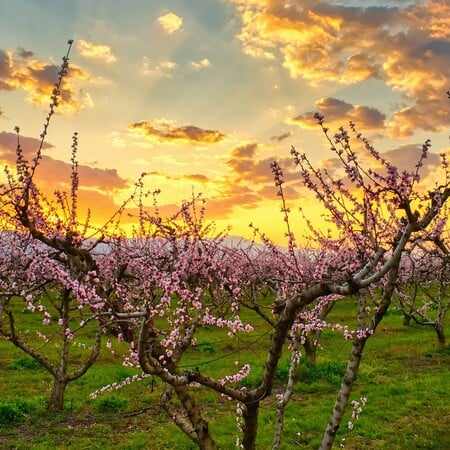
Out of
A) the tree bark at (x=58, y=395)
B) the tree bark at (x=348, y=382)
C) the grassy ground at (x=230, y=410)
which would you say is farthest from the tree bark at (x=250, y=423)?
the tree bark at (x=58, y=395)

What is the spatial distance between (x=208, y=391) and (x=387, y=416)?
20.5ft

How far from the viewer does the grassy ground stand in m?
12.8

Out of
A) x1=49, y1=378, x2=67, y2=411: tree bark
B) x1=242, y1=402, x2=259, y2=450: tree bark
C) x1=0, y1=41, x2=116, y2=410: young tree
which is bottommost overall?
x1=49, y1=378, x2=67, y2=411: tree bark

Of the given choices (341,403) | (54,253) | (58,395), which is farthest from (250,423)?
(58,395)

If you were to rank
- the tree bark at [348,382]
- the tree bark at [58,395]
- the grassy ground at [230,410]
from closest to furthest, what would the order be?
the tree bark at [348,382] < the grassy ground at [230,410] < the tree bark at [58,395]

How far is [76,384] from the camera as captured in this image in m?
18.4

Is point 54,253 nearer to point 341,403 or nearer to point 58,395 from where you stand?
point 341,403

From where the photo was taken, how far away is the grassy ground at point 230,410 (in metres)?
12.8

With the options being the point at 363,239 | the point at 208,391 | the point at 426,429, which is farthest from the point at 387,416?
the point at 363,239

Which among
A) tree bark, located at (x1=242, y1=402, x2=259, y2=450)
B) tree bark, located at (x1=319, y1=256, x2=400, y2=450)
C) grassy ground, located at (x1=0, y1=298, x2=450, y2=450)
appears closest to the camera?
tree bark, located at (x1=242, y1=402, x2=259, y2=450)

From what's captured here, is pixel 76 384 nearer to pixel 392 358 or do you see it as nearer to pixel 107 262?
pixel 107 262

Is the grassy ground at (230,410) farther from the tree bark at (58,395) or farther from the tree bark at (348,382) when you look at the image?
the tree bark at (348,382)

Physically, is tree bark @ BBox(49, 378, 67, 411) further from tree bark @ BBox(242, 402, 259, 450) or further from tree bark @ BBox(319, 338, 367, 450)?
tree bark @ BBox(242, 402, 259, 450)

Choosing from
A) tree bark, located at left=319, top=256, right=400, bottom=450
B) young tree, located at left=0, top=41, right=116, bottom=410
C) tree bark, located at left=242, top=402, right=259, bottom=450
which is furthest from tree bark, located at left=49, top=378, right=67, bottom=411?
tree bark, located at left=242, top=402, right=259, bottom=450
